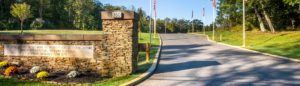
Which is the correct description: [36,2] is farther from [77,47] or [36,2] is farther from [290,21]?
[77,47]

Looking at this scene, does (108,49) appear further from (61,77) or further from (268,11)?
(268,11)

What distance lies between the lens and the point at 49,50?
16250 millimetres

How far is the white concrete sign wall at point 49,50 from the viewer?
15.6 meters

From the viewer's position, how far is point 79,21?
93.0m

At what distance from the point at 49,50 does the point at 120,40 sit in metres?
3.08

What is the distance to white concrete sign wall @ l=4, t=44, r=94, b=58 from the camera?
15.6m

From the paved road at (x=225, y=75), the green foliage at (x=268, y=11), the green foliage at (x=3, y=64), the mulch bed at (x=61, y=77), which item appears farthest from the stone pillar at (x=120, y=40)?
the green foliage at (x=268, y=11)

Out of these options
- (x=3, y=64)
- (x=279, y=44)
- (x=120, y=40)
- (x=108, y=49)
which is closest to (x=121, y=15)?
(x=120, y=40)

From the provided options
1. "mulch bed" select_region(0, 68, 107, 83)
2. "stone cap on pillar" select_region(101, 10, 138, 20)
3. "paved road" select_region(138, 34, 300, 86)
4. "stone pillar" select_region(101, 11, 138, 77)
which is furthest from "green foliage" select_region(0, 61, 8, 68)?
"paved road" select_region(138, 34, 300, 86)

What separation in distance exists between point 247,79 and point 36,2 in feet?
261

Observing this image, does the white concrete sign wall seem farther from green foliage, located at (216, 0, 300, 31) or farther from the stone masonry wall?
green foliage, located at (216, 0, 300, 31)

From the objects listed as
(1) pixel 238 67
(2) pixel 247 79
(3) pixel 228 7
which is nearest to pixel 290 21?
(3) pixel 228 7

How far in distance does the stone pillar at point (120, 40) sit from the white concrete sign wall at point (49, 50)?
87 cm

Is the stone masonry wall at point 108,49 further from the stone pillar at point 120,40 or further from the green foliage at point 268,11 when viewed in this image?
the green foliage at point 268,11
